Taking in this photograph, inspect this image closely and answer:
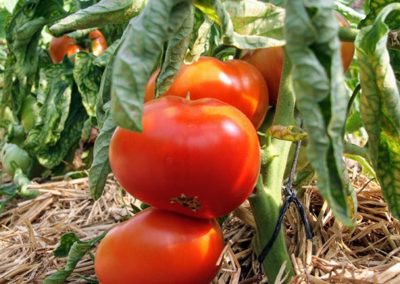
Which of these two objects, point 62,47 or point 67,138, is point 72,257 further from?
point 62,47

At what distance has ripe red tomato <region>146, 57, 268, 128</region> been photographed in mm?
782

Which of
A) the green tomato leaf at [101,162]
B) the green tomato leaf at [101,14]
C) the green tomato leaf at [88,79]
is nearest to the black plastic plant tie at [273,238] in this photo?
the green tomato leaf at [101,162]

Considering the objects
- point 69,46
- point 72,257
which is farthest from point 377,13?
point 69,46

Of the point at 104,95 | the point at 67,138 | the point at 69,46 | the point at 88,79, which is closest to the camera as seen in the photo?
the point at 104,95

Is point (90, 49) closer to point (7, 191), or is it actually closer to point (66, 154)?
point (66, 154)

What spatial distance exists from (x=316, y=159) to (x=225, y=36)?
8.7 inches

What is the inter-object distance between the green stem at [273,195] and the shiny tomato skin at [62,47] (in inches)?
52.3

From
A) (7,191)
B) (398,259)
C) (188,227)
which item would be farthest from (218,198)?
(7,191)

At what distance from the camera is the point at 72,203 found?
1.72m

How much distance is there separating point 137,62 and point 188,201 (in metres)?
0.23

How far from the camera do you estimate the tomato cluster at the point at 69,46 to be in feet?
6.50

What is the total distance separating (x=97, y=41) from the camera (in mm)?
1979

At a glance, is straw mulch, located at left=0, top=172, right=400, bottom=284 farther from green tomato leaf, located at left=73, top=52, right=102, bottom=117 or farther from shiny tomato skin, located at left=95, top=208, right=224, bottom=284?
green tomato leaf, located at left=73, top=52, right=102, bottom=117

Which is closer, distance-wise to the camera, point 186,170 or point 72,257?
point 186,170
